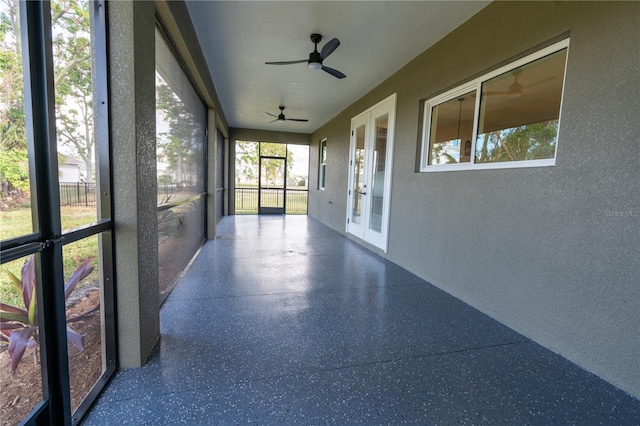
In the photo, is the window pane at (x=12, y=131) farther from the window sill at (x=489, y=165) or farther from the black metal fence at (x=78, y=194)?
the window sill at (x=489, y=165)

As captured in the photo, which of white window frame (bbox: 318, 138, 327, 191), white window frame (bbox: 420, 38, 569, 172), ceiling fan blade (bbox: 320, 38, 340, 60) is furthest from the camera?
white window frame (bbox: 318, 138, 327, 191)

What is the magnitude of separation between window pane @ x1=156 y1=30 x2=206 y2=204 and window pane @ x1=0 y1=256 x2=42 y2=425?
1350 millimetres

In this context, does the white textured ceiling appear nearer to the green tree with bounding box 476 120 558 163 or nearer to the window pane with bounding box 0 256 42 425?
the green tree with bounding box 476 120 558 163

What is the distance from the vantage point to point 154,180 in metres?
1.70

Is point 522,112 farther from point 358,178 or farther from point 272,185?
point 272,185

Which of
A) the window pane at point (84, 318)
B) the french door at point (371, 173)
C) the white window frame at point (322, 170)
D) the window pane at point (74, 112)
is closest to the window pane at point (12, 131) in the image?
the window pane at point (74, 112)

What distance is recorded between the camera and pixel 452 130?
3.16 m

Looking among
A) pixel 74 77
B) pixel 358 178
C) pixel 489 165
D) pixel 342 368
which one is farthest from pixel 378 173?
pixel 74 77

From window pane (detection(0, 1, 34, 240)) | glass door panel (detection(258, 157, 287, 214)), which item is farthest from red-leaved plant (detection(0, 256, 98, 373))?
glass door panel (detection(258, 157, 287, 214))

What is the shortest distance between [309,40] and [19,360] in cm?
349

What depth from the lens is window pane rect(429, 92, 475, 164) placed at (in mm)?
2938

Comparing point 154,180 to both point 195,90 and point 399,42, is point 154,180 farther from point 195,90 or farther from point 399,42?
point 399,42

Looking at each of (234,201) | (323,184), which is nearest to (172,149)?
(323,184)

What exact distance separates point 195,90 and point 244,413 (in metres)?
3.67
